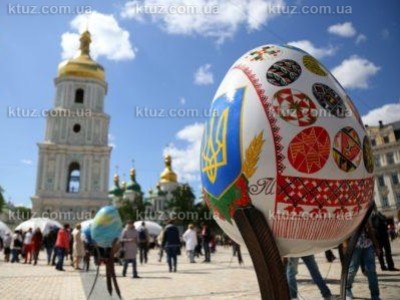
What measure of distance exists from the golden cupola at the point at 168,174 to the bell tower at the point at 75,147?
26.2 meters

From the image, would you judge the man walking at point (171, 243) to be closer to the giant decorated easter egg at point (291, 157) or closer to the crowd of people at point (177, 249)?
the crowd of people at point (177, 249)

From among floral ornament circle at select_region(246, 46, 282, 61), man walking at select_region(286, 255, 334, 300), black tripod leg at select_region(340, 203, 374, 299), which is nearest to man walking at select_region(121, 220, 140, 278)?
man walking at select_region(286, 255, 334, 300)

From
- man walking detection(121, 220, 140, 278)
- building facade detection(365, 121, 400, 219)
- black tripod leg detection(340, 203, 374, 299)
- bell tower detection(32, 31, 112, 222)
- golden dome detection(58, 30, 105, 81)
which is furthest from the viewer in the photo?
golden dome detection(58, 30, 105, 81)

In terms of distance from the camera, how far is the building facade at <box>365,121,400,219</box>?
50.3 metres

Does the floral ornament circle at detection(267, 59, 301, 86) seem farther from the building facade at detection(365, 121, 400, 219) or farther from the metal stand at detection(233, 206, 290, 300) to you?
the building facade at detection(365, 121, 400, 219)

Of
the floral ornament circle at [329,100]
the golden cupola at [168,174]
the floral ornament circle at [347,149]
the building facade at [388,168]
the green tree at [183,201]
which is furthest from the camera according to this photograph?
the golden cupola at [168,174]

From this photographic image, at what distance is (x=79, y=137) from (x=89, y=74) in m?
10.4

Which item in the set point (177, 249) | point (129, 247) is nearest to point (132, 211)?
point (177, 249)

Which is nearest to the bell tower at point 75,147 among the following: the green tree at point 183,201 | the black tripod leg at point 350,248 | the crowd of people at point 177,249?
the green tree at point 183,201

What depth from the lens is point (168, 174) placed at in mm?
82625

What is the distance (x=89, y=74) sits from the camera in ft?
192

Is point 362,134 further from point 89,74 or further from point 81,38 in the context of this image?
point 81,38

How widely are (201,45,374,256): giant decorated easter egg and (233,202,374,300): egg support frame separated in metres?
0.08

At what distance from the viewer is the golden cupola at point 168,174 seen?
82.2m
